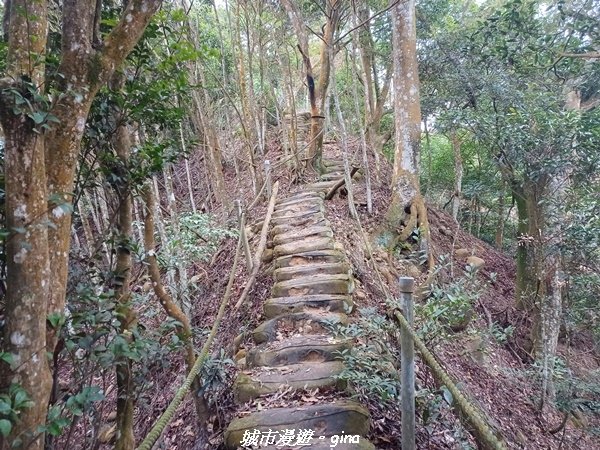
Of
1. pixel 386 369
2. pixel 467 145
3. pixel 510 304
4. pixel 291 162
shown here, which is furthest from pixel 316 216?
pixel 467 145

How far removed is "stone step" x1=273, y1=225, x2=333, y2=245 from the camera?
18.7 feet

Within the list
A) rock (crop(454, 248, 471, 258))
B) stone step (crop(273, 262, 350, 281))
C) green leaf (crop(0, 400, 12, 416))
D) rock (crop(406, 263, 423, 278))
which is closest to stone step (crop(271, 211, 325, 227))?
stone step (crop(273, 262, 350, 281))

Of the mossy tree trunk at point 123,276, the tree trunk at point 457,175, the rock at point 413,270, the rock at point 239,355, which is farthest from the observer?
the tree trunk at point 457,175

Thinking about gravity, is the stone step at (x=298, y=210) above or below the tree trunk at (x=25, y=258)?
below

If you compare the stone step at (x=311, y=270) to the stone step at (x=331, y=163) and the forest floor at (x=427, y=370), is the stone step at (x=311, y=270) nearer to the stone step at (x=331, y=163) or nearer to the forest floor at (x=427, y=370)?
the forest floor at (x=427, y=370)

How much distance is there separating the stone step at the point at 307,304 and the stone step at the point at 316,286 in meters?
0.14

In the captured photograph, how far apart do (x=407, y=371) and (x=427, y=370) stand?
151cm

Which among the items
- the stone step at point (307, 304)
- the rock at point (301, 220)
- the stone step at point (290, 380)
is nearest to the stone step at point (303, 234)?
the rock at point (301, 220)

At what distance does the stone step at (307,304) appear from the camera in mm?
4211

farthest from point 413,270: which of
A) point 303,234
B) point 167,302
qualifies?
point 167,302

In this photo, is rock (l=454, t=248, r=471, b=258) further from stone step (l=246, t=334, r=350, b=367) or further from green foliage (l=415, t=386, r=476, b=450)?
green foliage (l=415, t=386, r=476, b=450)

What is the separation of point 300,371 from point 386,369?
2.38 feet

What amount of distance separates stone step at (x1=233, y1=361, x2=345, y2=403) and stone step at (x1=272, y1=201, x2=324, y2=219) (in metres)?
3.40

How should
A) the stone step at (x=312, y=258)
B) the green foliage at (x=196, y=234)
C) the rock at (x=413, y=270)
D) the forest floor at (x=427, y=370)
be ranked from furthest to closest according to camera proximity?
the rock at (x=413, y=270), the green foliage at (x=196, y=234), the stone step at (x=312, y=258), the forest floor at (x=427, y=370)
